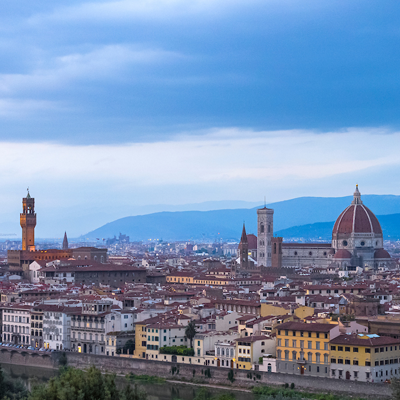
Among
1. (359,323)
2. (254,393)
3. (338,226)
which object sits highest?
(338,226)

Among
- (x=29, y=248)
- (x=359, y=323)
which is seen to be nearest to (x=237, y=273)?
(x=29, y=248)

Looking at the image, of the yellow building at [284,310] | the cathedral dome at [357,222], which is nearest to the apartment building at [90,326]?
the yellow building at [284,310]

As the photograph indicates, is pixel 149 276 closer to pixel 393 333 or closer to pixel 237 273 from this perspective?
pixel 237 273

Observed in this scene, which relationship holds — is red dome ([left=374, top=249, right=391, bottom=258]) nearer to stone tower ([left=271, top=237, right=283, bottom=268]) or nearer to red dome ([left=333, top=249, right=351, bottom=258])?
red dome ([left=333, top=249, right=351, bottom=258])

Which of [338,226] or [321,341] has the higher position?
[338,226]

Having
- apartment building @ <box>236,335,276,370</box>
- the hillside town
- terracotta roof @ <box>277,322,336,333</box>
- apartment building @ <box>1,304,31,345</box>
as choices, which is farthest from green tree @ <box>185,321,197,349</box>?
apartment building @ <box>1,304,31,345</box>

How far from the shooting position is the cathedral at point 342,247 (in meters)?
121

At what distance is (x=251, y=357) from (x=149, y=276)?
171 feet

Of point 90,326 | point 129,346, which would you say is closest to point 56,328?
point 90,326

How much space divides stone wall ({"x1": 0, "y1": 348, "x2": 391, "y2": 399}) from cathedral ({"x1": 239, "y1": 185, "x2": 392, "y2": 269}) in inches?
2634

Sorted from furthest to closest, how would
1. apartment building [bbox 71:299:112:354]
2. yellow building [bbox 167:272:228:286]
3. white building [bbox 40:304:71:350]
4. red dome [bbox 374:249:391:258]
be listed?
1. red dome [bbox 374:249:391:258]
2. yellow building [bbox 167:272:228:286]
3. white building [bbox 40:304:71:350]
4. apartment building [bbox 71:299:112:354]

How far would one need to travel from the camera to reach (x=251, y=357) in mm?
45000

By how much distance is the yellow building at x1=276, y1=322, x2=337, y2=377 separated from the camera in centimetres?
4275

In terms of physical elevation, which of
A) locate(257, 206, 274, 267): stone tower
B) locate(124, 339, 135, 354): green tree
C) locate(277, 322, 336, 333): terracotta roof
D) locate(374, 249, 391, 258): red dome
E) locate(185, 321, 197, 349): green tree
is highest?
locate(257, 206, 274, 267): stone tower
